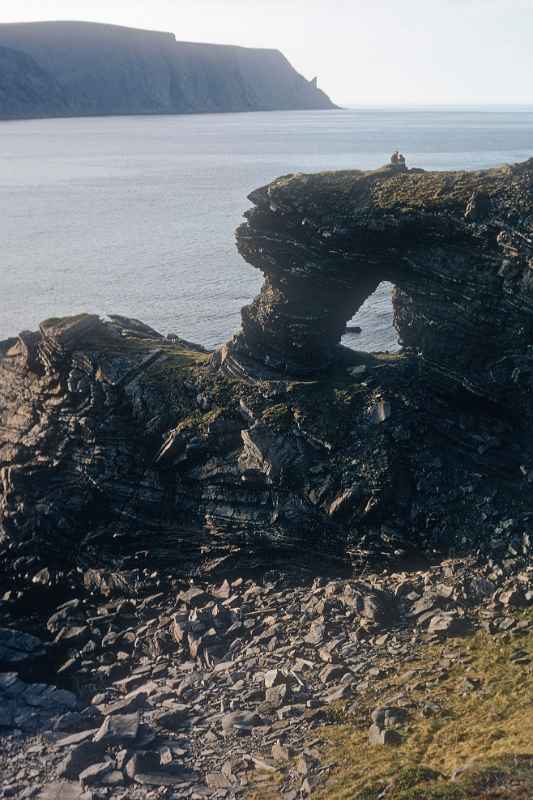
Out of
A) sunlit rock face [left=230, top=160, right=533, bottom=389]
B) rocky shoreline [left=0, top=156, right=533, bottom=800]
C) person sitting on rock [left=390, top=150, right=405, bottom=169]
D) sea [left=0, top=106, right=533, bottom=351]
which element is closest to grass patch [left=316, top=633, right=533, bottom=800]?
rocky shoreline [left=0, top=156, right=533, bottom=800]

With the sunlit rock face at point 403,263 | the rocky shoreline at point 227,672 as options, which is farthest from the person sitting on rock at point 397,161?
the rocky shoreline at point 227,672

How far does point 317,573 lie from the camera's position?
28906 mm

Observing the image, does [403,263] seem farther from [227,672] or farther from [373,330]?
[373,330]

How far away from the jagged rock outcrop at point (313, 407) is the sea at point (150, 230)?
21.0 m

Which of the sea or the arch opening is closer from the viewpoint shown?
the arch opening

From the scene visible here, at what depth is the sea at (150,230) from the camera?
212ft

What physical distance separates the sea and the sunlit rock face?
68.9 ft

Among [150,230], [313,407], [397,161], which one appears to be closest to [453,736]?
[313,407]

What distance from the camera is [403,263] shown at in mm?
30875

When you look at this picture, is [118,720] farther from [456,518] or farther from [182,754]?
[456,518]

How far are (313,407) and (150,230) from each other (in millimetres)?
69921

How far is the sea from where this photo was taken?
64.5 m

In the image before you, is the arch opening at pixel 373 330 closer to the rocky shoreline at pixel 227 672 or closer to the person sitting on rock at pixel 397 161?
the person sitting on rock at pixel 397 161

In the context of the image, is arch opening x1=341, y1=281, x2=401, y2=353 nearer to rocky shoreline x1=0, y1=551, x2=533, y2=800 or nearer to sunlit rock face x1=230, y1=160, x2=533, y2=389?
sunlit rock face x1=230, y1=160, x2=533, y2=389
